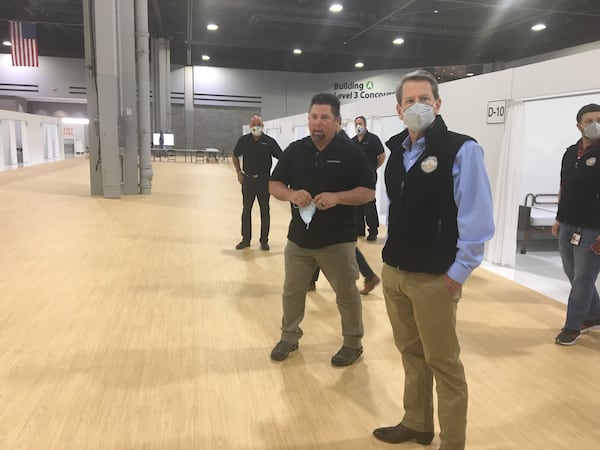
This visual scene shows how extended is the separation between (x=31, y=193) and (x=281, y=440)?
10.6 metres

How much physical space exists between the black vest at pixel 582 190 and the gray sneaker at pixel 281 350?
2.12 meters

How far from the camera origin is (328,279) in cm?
308

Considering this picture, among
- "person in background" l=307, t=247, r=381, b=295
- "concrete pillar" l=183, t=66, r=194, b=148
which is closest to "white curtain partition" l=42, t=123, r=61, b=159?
"concrete pillar" l=183, t=66, r=194, b=148

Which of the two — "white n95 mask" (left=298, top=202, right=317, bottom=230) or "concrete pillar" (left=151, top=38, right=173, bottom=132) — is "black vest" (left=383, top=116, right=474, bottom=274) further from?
"concrete pillar" (left=151, top=38, right=173, bottom=132)

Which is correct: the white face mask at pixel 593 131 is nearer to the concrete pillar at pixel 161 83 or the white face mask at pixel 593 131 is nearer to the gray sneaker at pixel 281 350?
the gray sneaker at pixel 281 350

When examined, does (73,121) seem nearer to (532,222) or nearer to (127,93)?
(127,93)

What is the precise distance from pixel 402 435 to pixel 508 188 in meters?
4.26

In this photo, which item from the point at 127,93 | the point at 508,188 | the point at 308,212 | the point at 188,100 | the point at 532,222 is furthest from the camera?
the point at 188,100

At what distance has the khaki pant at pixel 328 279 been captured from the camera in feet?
9.82

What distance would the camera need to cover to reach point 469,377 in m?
3.08

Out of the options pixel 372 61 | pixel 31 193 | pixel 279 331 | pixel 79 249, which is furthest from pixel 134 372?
pixel 372 61

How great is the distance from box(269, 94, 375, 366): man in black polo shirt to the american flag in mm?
20848

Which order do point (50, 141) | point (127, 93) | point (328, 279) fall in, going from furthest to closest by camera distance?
1. point (50, 141)
2. point (127, 93)
3. point (328, 279)

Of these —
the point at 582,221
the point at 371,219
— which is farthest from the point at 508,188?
the point at 582,221
